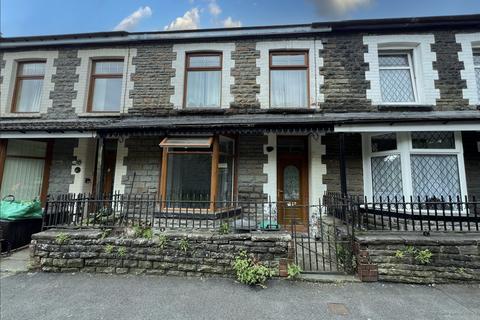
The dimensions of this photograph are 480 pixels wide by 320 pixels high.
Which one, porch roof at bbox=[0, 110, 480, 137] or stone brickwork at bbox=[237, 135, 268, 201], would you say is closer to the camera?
porch roof at bbox=[0, 110, 480, 137]

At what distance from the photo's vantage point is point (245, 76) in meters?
7.73

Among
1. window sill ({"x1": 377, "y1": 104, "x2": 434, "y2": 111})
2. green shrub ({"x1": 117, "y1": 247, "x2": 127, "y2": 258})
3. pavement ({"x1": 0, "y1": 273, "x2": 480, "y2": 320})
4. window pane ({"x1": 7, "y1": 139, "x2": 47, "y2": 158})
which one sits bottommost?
pavement ({"x1": 0, "y1": 273, "x2": 480, "y2": 320})

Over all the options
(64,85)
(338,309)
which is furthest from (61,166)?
(338,309)

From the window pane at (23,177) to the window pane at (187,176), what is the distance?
15.3 ft

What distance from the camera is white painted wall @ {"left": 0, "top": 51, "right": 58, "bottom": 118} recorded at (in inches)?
322

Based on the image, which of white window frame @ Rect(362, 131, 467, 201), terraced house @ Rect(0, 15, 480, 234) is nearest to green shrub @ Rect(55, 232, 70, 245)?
terraced house @ Rect(0, 15, 480, 234)

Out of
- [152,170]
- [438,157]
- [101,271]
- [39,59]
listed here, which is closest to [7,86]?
[39,59]

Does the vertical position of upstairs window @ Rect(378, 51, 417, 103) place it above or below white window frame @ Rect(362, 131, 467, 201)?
above

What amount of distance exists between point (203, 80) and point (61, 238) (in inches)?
224

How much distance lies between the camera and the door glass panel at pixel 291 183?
737 centimetres

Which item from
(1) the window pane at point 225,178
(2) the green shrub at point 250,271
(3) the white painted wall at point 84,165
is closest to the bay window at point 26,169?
(3) the white painted wall at point 84,165

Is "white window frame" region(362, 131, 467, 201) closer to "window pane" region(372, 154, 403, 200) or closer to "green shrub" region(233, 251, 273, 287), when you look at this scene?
"window pane" region(372, 154, 403, 200)

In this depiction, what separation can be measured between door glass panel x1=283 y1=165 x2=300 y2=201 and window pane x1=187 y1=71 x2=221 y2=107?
3063mm

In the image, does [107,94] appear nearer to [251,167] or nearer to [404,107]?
[251,167]
